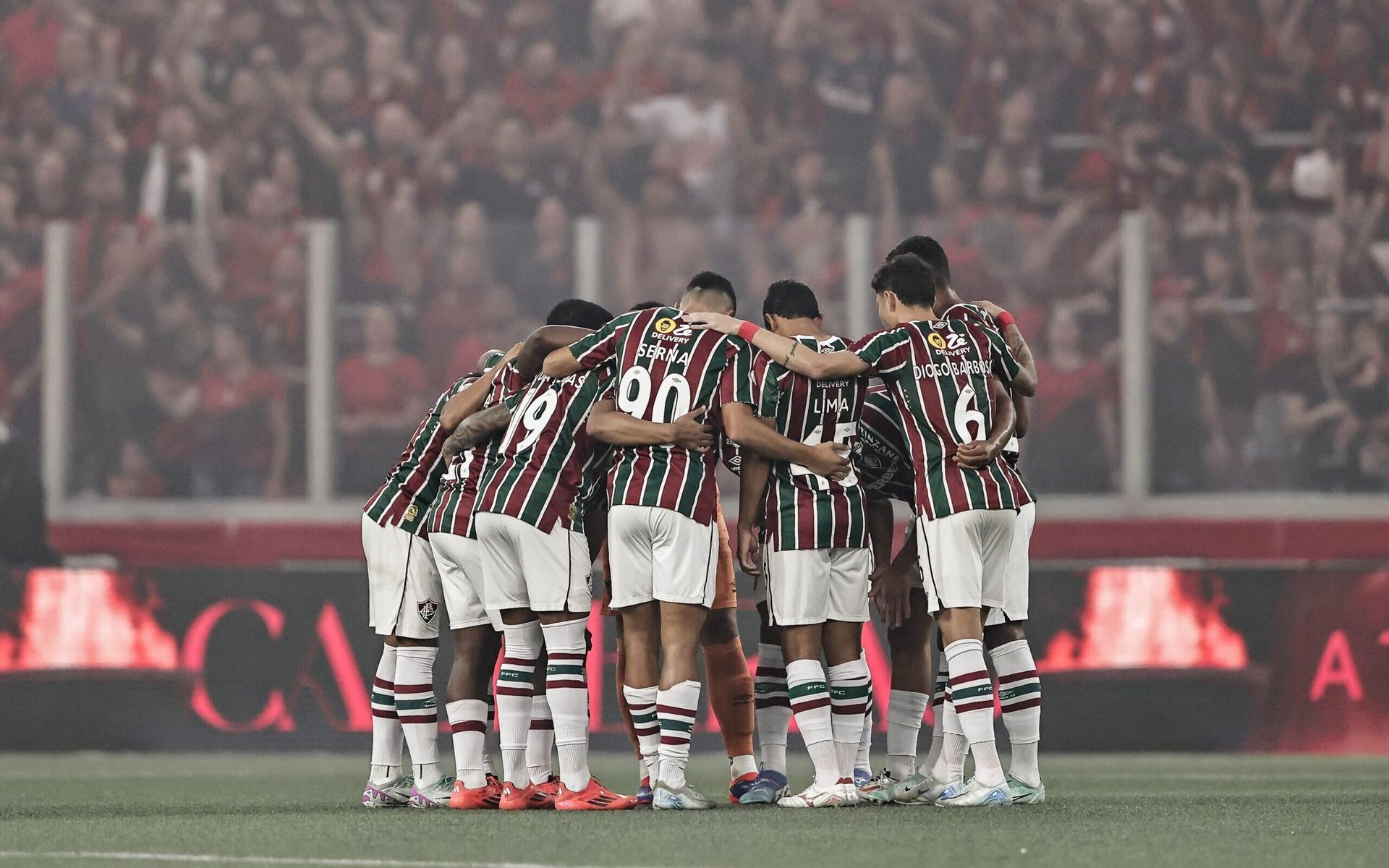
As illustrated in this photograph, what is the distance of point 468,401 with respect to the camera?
5.67m

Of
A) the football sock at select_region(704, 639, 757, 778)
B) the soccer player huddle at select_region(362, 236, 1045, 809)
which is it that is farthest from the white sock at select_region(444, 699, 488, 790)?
the football sock at select_region(704, 639, 757, 778)

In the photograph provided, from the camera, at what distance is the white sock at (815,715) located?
5250mm

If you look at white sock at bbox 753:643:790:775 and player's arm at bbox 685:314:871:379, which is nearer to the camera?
player's arm at bbox 685:314:871:379

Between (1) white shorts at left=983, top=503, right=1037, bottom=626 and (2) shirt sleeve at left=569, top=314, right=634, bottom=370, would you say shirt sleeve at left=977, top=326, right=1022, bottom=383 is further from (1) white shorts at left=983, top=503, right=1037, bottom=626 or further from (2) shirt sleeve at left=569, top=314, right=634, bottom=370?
(2) shirt sleeve at left=569, top=314, right=634, bottom=370

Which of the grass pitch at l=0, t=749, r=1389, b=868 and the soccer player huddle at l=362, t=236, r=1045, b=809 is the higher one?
the soccer player huddle at l=362, t=236, r=1045, b=809

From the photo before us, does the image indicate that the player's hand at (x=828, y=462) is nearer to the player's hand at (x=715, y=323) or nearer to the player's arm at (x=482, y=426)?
the player's hand at (x=715, y=323)

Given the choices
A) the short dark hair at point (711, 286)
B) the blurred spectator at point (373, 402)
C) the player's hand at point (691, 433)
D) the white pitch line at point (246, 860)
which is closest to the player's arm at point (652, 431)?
the player's hand at point (691, 433)

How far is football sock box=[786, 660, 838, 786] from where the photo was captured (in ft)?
A: 17.2

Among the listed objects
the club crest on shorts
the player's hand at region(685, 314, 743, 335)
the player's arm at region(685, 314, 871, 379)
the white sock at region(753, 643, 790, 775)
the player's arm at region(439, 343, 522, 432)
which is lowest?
the white sock at region(753, 643, 790, 775)

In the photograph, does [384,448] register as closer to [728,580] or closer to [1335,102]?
[728,580]

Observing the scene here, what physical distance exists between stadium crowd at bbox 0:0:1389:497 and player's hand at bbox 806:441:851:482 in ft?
15.0

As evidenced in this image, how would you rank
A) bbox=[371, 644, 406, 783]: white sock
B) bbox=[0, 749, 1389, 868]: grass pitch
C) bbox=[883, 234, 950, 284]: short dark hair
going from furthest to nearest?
bbox=[371, 644, 406, 783]: white sock, bbox=[883, 234, 950, 284]: short dark hair, bbox=[0, 749, 1389, 868]: grass pitch

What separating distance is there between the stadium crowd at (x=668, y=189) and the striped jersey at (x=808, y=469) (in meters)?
4.51

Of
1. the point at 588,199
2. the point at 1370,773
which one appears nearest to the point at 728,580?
the point at 1370,773
